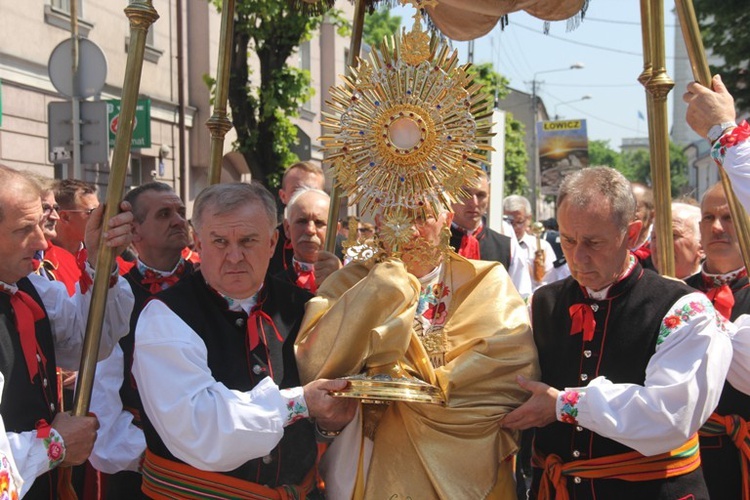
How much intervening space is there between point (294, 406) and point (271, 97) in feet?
28.3

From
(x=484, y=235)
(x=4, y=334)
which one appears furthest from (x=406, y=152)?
(x=484, y=235)

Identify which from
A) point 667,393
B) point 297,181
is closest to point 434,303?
point 667,393

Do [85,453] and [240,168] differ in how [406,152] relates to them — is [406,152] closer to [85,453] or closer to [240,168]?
[85,453]

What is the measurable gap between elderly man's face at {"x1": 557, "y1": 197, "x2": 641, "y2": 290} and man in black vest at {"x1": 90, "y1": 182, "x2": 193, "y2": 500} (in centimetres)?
158

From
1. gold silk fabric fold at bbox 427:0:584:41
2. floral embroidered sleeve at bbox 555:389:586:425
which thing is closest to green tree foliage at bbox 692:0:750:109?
gold silk fabric fold at bbox 427:0:584:41

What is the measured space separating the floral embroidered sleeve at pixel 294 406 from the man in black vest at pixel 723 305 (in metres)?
1.60

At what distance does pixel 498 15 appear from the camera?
3920 mm

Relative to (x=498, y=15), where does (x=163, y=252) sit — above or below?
below

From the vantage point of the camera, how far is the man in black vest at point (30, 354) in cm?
264

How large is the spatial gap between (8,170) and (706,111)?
2.43 meters

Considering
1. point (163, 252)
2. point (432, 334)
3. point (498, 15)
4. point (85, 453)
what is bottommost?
point (85, 453)

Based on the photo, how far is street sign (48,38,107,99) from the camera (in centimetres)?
698

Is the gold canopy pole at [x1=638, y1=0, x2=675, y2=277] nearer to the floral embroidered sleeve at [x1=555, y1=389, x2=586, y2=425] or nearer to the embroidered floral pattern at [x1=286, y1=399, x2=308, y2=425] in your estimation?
the floral embroidered sleeve at [x1=555, y1=389, x2=586, y2=425]

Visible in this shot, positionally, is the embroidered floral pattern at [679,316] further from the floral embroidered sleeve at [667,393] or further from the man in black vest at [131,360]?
the man in black vest at [131,360]
